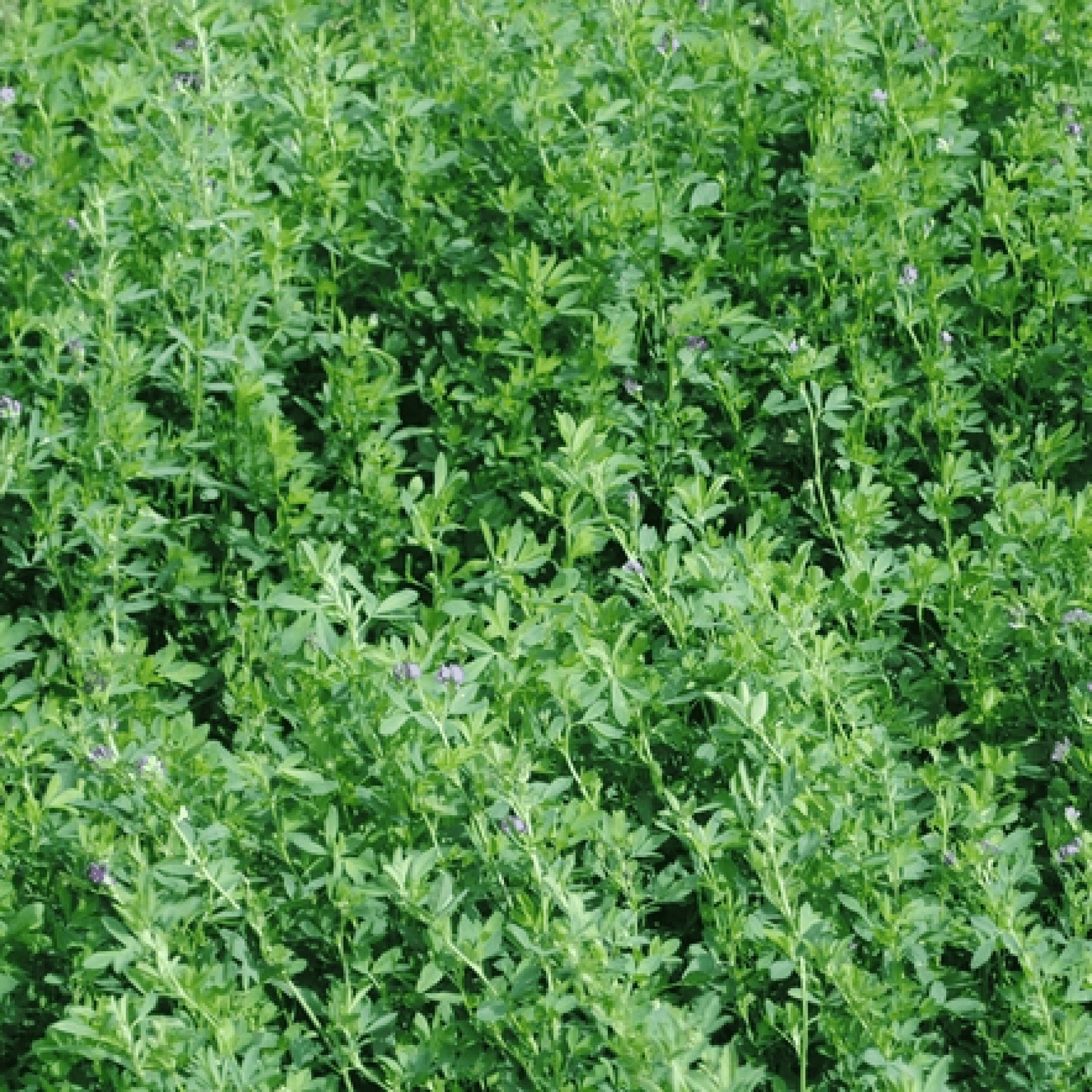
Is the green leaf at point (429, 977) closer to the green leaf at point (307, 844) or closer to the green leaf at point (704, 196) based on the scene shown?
the green leaf at point (307, 844)

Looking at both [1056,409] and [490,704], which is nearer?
[490,704]

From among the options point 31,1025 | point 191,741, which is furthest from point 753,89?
point 31,1025

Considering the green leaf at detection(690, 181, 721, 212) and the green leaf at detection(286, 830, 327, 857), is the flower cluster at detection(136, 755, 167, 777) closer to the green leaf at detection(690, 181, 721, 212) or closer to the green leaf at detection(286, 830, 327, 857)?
the green leaf at detection(286, 830, 327, 857)

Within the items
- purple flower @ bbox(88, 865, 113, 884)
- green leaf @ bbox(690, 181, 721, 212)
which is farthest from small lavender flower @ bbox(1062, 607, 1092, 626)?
purple flower @ bbox(88, 865, 113, 884)

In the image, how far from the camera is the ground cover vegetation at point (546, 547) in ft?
10.4

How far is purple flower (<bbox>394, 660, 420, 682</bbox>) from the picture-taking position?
328 centimetres

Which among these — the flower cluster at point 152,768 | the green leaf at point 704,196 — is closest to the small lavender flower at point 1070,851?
the flower cluster at point 152,768

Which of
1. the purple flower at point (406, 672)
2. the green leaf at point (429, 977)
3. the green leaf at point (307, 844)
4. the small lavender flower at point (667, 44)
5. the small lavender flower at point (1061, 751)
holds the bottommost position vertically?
the green leaf at point (429, 977)

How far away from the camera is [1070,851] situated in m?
3.25

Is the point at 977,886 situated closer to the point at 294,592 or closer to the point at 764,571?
the point at 764,571

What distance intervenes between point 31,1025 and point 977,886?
5.02 ft

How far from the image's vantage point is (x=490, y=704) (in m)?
3.49

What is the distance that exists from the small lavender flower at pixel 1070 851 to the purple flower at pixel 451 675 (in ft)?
3.21

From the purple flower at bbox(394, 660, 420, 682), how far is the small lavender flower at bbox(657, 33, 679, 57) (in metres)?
1.87
